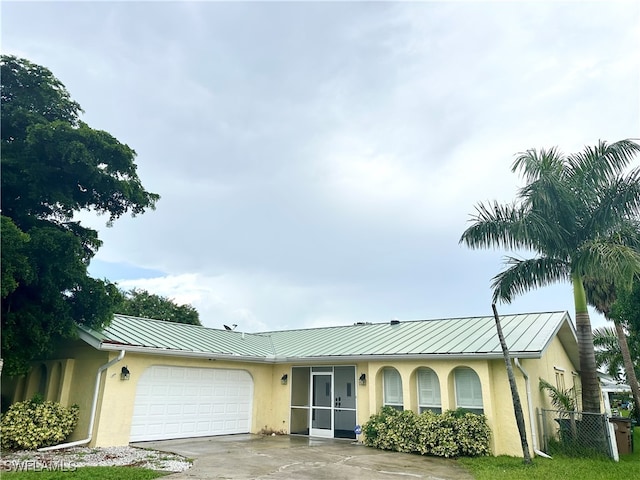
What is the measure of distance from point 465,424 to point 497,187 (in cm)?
767

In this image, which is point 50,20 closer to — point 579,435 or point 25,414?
point 25,414

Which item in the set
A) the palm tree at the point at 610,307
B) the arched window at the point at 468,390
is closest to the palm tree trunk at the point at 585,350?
the arched window at the point at 468,390

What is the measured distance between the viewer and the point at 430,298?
2134cm

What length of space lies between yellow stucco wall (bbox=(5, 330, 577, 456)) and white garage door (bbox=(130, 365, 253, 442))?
0.29 m

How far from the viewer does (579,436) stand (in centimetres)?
1093

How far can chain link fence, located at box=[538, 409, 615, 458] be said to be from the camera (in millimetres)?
10508

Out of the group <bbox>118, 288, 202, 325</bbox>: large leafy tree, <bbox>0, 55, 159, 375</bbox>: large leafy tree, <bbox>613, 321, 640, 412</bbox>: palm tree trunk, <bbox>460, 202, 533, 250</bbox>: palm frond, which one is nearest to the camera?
<bbox>0, 55, 159, 375</bbox>: large leafy tree

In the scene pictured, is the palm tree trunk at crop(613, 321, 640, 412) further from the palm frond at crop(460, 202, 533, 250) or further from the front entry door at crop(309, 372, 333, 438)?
the front entry door at crop(309, 372, 333, 438)

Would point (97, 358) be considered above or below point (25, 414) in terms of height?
above

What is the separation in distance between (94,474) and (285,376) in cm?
842

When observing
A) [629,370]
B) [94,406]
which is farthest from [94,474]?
[629,370]

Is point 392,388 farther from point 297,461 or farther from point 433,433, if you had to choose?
point 297,461

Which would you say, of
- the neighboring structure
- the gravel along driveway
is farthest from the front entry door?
the gravel along driveway

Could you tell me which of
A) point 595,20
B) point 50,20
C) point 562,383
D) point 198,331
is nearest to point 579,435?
point 562,383
